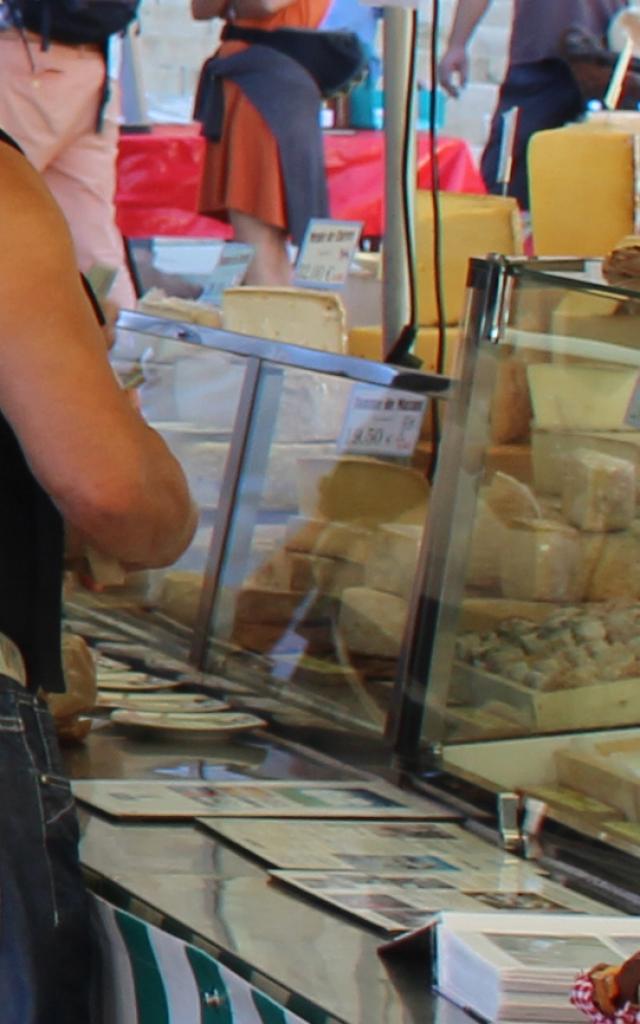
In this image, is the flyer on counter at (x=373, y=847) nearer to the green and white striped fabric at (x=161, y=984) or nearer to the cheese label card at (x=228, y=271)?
the green and white striped fabric at (x=161, y=984)

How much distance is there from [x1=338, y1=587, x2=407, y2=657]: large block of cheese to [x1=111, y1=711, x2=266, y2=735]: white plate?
0.18m

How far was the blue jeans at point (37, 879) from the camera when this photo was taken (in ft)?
5.31

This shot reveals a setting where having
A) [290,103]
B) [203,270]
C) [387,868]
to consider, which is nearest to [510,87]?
[290,103]

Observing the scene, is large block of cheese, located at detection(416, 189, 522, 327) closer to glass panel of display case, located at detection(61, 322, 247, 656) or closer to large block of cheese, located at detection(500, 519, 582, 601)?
glass panel of display case, located at detection(61, 322, 247, 656)

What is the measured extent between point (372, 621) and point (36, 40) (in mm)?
2691

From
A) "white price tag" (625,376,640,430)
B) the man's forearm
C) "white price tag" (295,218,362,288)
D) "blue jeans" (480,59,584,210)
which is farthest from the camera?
"blue jeans" (480,59,584,210)

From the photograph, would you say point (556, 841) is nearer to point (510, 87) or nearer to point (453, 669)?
point (453, 669)

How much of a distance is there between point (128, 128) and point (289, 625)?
5164 millimetres

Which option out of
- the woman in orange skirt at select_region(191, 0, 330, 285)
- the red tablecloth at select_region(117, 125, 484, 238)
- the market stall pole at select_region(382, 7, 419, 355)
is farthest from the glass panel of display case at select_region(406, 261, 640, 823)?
the red tablecloth at select_region(117, 125, 484, 238)

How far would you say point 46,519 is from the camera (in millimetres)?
1696

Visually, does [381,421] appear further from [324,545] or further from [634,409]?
[634,409]

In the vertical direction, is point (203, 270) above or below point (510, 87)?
below

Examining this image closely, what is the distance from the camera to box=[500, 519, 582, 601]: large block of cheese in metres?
2.23

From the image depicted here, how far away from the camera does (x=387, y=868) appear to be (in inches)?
75.7
